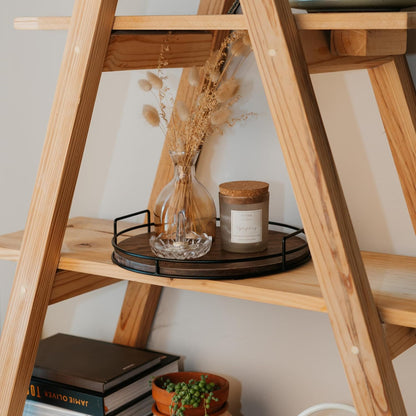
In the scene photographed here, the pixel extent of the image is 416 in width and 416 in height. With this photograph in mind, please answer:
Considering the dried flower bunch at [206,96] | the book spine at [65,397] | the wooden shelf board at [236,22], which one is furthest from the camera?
the book spine at [65,397]

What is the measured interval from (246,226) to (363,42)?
349mm

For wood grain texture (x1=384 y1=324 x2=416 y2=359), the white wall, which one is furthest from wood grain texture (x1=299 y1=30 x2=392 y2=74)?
wood grain texture (x1=384 y1=324 x2=416 y2=359)

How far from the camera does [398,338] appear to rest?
3.28ft

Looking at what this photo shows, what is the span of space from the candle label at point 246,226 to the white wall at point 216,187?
0.69 feet

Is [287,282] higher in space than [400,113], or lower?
lower

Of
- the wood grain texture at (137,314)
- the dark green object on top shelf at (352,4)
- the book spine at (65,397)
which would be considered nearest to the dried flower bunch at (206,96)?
the dark green object on top shelf at (352,4)

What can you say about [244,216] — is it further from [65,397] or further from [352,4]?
[65,397]

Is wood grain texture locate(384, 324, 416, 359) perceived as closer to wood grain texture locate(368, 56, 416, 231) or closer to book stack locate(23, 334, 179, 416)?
wood grain texture locate(368, 56, 416, 231)

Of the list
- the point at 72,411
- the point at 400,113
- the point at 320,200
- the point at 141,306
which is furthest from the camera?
the point at 141,306

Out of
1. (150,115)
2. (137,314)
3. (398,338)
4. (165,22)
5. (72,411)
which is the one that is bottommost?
(72,411)

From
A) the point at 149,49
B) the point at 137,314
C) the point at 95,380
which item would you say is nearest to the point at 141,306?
the point at 137,314

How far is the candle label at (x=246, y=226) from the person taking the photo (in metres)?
1.11

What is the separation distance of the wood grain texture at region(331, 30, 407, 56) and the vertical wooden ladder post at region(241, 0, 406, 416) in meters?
0.11

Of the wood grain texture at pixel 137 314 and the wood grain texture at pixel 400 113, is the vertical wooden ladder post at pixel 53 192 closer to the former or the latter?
the wood grain texture at pixel 137 314
